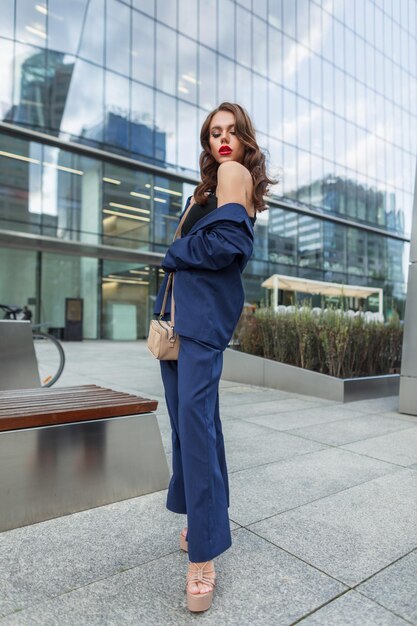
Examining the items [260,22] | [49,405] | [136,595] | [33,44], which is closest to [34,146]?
[33,44]

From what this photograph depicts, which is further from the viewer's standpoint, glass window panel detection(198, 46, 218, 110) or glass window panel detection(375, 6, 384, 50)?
glass window panel detection(375, 6, 384, 50)

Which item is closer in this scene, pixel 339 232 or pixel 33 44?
pixel 33 44

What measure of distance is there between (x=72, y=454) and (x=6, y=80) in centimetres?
2035

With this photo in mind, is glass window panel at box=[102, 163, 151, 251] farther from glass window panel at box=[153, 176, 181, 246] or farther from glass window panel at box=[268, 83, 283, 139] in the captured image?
glass window panel at box=[268, 83, 283, 139]

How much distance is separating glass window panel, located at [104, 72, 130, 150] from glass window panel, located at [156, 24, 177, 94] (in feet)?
6.39

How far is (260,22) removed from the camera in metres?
25.6

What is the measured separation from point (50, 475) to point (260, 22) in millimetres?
29380

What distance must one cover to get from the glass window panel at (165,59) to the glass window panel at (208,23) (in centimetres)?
188

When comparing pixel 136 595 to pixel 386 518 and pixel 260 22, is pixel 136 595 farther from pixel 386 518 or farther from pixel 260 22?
pixel 260 22

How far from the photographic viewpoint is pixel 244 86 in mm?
24938

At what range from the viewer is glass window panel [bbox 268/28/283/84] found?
26.1 meters

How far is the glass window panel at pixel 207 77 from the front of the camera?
23328mm

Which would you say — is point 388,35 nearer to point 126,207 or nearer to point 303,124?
point 303,124

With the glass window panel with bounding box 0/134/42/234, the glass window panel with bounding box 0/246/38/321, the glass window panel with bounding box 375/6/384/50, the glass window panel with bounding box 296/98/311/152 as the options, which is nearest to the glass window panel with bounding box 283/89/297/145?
the glass window panel with bounding box 296/98/311/152
